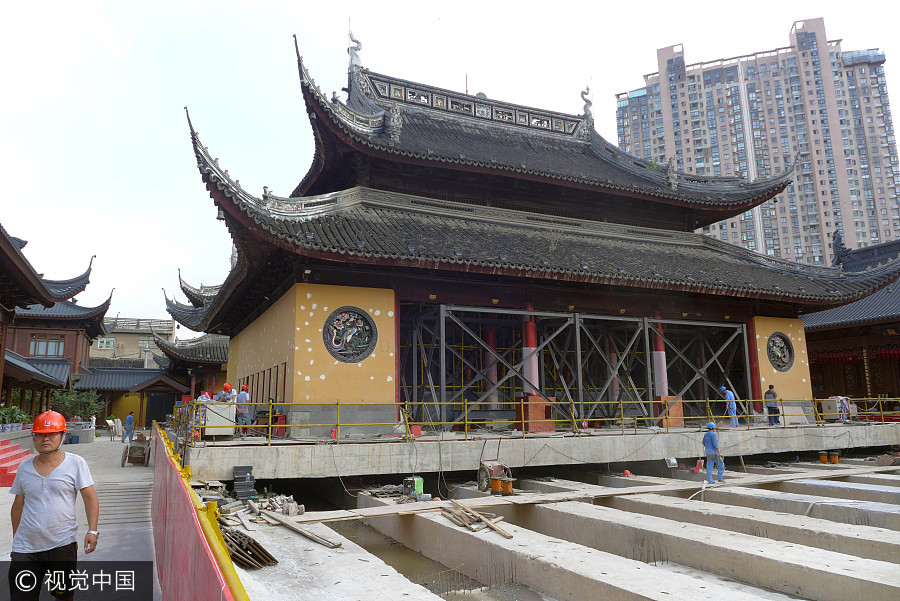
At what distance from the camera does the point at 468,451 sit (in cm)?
1326

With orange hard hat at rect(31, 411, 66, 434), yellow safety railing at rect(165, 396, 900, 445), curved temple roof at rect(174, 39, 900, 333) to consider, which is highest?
curved temple roof at rect(174, 39, 900, 333)

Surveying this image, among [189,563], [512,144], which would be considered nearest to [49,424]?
[189,563]

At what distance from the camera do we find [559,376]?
20.8 metres

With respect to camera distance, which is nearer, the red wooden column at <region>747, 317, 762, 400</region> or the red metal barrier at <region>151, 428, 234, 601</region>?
the red metal barrier at <region>151, 428, 234, 601</region>

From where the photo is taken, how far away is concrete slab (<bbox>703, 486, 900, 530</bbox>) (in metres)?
9.12

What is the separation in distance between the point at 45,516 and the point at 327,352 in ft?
35.6

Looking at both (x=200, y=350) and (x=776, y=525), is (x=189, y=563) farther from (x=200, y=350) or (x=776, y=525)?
(x=200, y=350)

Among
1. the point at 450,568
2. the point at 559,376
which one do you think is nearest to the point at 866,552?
the point at 450,568

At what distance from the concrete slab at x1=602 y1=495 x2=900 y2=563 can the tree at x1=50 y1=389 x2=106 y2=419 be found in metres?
38.5

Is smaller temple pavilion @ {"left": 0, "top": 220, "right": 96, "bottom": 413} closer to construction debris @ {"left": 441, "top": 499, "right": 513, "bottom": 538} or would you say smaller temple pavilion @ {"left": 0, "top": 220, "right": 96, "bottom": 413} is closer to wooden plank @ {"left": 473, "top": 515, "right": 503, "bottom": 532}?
construction debris @ {"left": 441, "top": 499, "right": 513, "bottom": 538}

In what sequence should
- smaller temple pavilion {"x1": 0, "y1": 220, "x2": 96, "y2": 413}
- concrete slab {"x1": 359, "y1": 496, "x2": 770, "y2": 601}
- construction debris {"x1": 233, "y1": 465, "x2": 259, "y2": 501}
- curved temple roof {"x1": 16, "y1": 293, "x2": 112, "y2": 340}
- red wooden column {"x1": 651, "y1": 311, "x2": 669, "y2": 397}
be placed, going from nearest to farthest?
1. concrete slab {"x1": 359, "y1": 496, "x2": 770, "y2": 601}
2. construction debris {"x1": 233, "y1": 465, "x2": 259, "y2": 501}
3. smaller temple pavilion {"x1": 0, "y1": 220, "x2": 96, "y2": 413}
4. red wooden column {"x1": 651, "y1": 311, "x2": 669, "y2": 397}
5. curved temple roof {"x1": 16, "y1": 293, "x2": 112, "y2": 340}

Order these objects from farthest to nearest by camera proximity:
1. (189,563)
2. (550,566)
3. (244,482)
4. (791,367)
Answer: (791,367), (244,482), (550,566), (189,563)

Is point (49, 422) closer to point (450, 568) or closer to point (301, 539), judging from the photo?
point (301, 539)

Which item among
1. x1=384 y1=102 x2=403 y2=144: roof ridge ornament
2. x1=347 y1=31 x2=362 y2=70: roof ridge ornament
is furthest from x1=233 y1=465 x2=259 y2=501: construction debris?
x1=347 y1=31 x2=362 y2=70: roof ridge ornament
